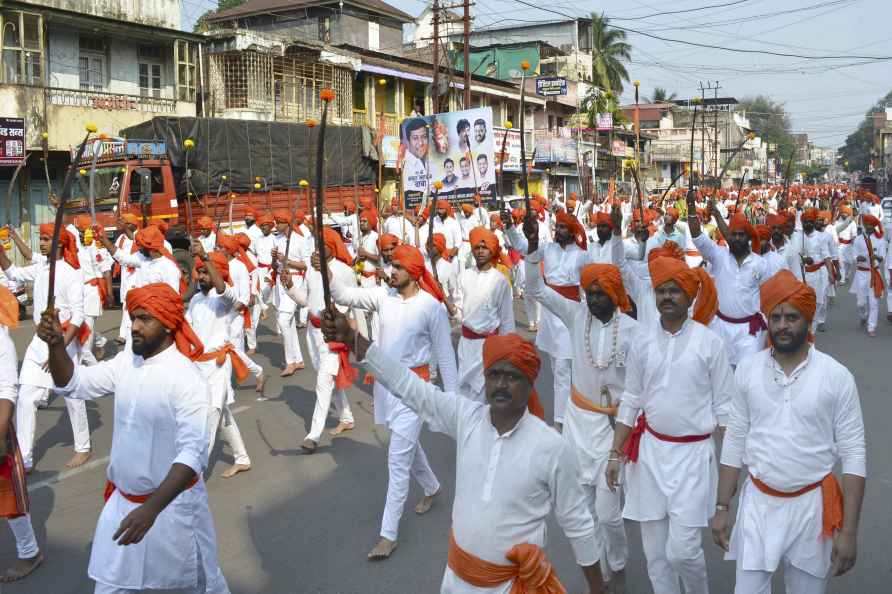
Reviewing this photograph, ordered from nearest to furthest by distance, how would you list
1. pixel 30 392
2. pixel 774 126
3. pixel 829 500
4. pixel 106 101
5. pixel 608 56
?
pixel 829 500 → pixel 30 392 → pixel 106 101 → pixel 608 56 → pixel 774 126

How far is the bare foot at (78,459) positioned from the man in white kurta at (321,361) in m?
1.82

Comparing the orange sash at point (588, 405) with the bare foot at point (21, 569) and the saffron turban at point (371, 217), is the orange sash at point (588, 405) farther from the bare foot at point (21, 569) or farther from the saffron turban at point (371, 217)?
the saffron turban at point (371, 217)

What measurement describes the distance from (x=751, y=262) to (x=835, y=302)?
1131 centimetres

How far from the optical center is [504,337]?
127 inches

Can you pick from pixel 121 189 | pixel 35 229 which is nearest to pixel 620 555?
pixel 121 189

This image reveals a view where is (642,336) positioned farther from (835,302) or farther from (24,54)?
(24,54)

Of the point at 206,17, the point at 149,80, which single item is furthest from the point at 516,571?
the point at 206,17

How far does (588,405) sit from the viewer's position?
16.8 ft

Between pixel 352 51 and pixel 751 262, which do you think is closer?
pixel 751 262

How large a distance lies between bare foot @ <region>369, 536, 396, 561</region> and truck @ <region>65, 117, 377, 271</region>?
383 inches

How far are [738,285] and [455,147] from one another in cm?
697

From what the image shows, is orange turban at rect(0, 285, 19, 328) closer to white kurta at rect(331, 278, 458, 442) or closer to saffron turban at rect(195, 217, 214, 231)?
white kurta at rect(331, 278, 458, 442)

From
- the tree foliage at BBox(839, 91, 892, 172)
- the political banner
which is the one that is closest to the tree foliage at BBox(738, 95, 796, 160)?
the tree foliage at BBox(839, 91, 892, 172)

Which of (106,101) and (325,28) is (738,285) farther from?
(325,28)
